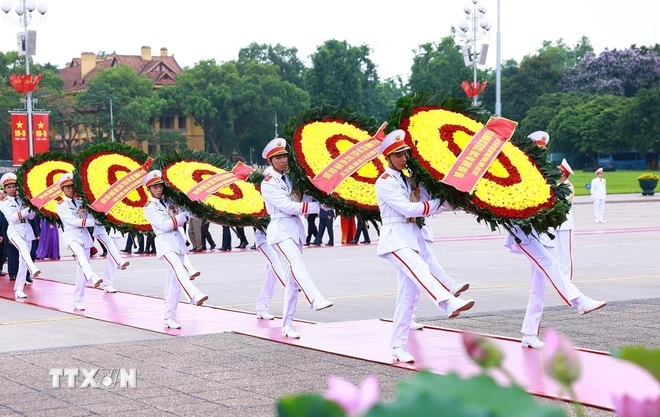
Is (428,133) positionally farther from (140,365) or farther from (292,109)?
(292,109)

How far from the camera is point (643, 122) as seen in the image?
82250 millimetres

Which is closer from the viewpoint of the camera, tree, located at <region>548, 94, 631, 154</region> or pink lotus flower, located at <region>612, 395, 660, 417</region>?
pink lotus flower, located at <region>612, 395, 660, 417</region>

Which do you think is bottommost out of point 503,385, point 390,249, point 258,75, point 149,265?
point 149,265

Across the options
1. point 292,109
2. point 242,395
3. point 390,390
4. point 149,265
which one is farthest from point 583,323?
point 292,109

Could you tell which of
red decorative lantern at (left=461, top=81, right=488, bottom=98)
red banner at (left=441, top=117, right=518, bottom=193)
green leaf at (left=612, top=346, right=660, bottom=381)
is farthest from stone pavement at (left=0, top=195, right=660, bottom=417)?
red decorative lantern at (left=461, top=81, right=488, bottom=98)

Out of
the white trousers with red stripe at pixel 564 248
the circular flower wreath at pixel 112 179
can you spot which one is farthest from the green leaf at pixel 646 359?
the white trousers with red stripe at pixel 564 248

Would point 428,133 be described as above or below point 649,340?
above

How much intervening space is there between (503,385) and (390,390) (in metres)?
6.45

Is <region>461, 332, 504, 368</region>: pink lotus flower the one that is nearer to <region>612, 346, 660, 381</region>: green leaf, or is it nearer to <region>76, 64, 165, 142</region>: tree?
<region>612, 346, 660, 381</region>: green leaf

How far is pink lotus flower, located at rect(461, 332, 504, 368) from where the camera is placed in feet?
4.08

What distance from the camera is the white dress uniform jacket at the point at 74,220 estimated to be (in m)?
14.5

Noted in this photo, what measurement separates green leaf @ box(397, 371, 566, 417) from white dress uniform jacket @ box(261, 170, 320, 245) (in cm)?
936

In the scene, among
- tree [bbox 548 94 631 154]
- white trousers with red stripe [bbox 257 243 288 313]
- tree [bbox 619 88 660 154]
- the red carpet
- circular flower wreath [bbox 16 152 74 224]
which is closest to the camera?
the red carpet

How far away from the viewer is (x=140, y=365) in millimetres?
8938
